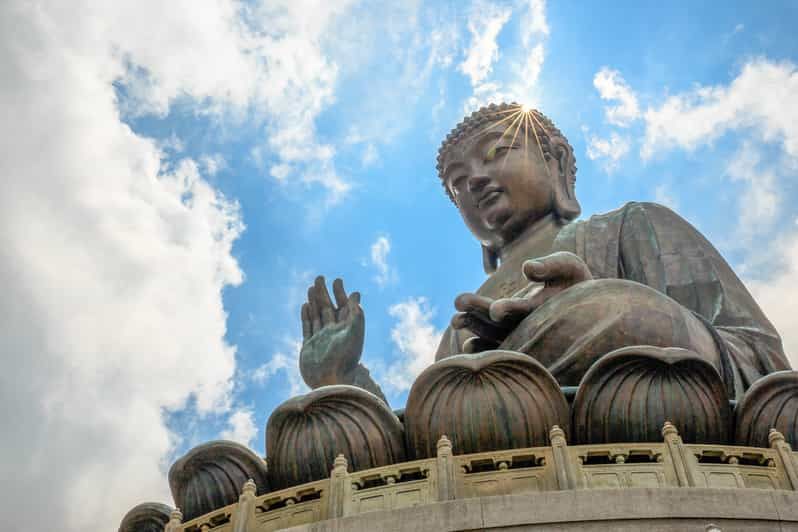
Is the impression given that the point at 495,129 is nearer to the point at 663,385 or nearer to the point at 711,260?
the point at 711,260

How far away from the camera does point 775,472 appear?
5707 millimetres

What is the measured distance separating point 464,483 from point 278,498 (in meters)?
1.10

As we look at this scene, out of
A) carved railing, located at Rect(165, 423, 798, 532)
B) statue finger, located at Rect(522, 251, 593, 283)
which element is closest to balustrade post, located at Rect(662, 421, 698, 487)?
carved railing, located at Rect(165, 423, 798, 532)

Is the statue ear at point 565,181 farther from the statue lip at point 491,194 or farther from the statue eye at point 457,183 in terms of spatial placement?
the statue eye at point 457,183

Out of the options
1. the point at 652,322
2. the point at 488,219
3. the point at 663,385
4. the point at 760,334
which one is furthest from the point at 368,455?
the point at 488,219

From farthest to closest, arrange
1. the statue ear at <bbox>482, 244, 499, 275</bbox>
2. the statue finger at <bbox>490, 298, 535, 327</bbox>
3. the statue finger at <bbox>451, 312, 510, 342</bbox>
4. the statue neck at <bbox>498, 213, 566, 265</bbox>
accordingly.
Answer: the statue ear at <bbox>482, 244, 499, 275</bbox> < the statue neck at <bbox>498, 213, 566, 265</bbox> < the statue finger at <bbox>451, 312, 510, 342</bbox> < the statue finger at <bbox>490, 298, 535, 327</bbox>

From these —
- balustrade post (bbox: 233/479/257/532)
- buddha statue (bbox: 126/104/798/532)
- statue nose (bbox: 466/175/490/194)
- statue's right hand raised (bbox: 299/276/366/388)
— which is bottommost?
balustrade post (bbox: 233/479/257/532)

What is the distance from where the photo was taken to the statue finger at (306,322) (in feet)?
31.6

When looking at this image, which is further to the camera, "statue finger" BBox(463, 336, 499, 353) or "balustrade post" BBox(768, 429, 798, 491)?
"statue finger" BBox(463, 336, 499, 353)

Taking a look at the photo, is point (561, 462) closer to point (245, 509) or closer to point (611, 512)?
point (611, 512)

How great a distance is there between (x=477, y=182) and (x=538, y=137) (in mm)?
1109

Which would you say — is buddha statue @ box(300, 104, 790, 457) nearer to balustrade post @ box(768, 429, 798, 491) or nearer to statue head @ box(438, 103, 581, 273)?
statue head @ box(438, 103, 581, 273)

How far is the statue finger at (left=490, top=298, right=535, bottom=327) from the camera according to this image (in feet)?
26.1

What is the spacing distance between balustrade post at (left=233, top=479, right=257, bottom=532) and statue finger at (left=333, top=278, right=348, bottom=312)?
3.67 m
